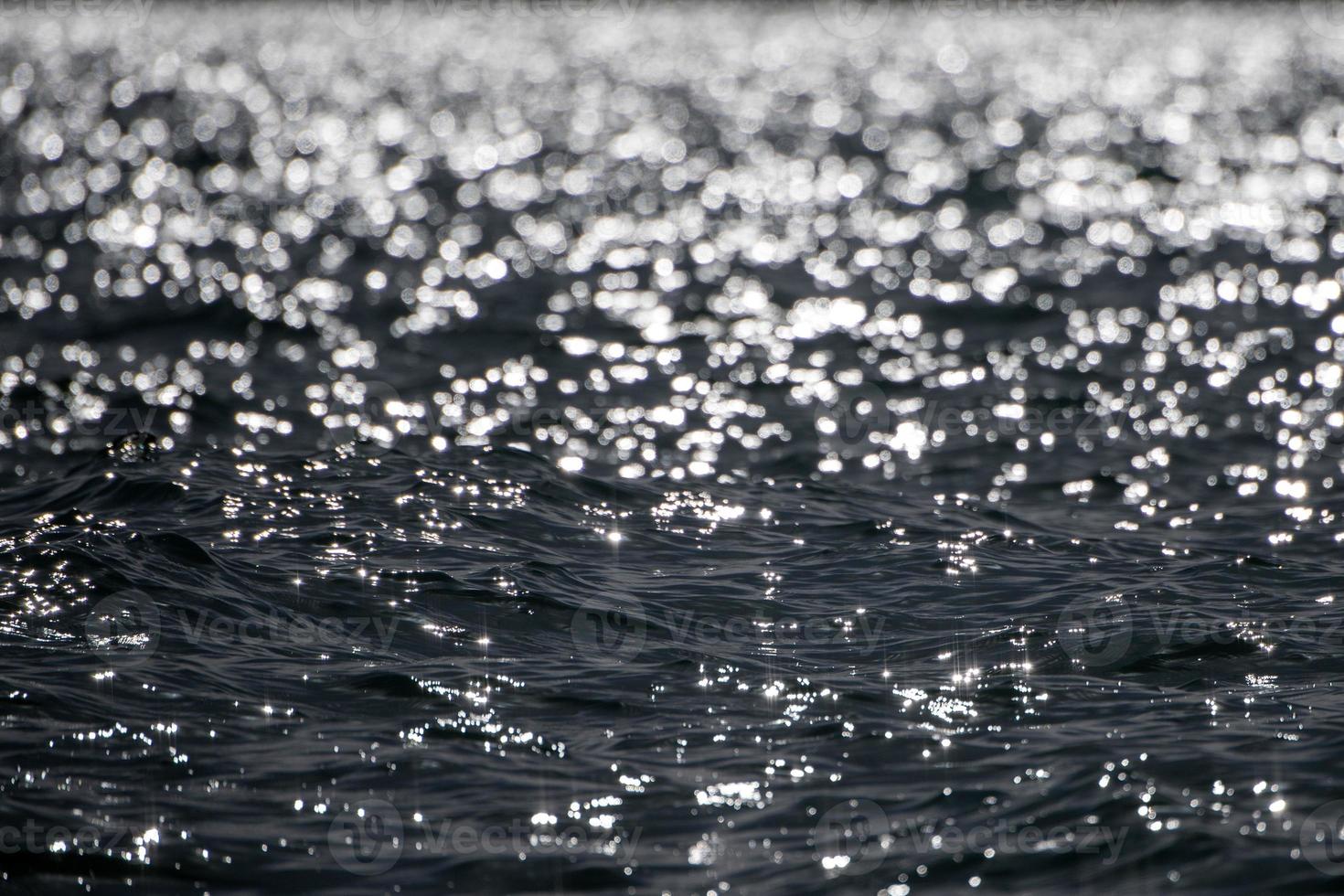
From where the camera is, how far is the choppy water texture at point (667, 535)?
32.9 ft

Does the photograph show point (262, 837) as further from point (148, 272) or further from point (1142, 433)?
point (148, 272)

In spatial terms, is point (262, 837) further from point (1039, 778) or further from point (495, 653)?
point (1039, 778)

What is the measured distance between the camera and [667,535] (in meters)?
16.1

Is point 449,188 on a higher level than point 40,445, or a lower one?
higher

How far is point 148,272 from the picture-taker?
104 feet

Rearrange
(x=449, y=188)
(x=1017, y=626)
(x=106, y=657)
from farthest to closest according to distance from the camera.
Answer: (x=449, y=188)
(x=1017, y=626)
(x=106, y=657)

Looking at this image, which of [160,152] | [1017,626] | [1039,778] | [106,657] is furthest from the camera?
[160,152]

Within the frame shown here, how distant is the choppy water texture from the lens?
1002 cm

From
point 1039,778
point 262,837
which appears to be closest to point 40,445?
point 262,837

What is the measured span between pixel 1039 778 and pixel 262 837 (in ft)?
17.3

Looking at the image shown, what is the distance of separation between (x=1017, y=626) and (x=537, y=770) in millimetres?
4902

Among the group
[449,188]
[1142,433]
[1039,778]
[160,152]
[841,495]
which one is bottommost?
[1039,778]

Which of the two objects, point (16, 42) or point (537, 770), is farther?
point (16, 42)

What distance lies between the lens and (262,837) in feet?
31.9
